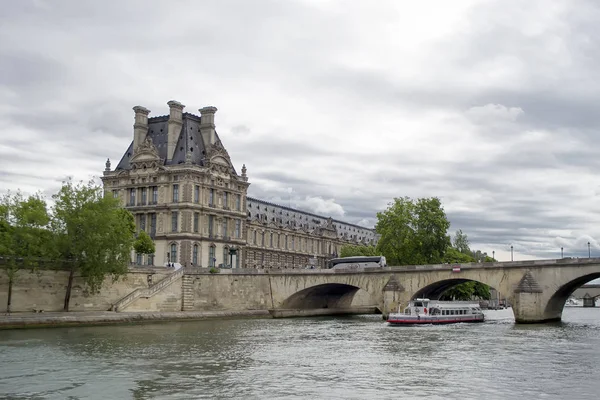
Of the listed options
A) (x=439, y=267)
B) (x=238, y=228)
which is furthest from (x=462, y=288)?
(x=439, y=267)

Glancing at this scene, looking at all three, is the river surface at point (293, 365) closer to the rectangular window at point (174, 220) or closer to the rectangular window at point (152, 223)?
the rectangular window at point (174, 220)

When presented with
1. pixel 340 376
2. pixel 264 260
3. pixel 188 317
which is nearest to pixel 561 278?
pixel 188 317

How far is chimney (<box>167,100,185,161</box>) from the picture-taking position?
9400 centimetres

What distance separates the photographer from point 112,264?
61938 millimetres

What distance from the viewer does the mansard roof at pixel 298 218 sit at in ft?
403

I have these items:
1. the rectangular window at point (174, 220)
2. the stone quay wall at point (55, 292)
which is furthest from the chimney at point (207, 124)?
the stone quay wall at point (55, 292)

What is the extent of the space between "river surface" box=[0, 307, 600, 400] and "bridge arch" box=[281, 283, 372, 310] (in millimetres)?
27675

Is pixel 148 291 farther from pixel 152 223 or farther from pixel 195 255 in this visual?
pixel 152 223

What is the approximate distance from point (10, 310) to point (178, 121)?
4370 cm

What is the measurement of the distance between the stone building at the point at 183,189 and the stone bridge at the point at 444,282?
16.1 metres

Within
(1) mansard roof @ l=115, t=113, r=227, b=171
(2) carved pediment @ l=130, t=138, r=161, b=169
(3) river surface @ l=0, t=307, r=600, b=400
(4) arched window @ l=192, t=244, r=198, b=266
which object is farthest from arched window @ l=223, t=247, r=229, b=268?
(3) river surface @ l=0, t=307, r=600, b=400

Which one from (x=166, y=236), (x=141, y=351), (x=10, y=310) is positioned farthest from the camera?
(x=166, y=236)

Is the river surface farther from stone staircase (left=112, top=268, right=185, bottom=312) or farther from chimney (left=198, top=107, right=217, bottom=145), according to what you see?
chimney (left=198, top=107, right=217, bottom=145)

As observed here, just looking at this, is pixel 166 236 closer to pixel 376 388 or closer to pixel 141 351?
pixel 141 351
